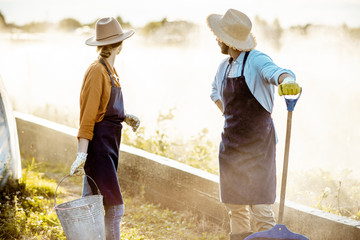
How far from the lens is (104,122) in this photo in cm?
346

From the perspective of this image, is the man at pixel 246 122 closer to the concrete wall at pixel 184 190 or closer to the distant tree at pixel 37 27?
the concrete wall at pixel 184 190

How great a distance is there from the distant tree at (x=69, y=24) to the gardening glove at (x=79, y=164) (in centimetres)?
2668

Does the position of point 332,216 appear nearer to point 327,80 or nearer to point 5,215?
point 5,215

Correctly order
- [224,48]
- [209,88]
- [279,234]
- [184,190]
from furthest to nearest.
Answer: [209,88] < [184,190] < [224,48] < [279,234]

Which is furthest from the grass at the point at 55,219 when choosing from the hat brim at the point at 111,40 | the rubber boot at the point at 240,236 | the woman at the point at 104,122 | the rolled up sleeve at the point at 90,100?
the hat brim at the point at 111,40

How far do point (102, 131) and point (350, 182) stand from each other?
9.04 ft

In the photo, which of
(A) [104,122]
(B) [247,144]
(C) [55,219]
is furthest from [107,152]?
(C) [55,219]

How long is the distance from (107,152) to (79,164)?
246mm

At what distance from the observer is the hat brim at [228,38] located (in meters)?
3.33

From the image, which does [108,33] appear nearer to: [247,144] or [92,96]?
[92,96]

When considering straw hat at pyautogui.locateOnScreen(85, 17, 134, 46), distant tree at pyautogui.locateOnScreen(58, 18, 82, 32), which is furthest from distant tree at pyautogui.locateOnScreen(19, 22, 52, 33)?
straw hat at pyautogui.locateOnScreen(85, 17, 134, 46)

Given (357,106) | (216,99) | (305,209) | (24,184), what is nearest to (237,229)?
(305,209)

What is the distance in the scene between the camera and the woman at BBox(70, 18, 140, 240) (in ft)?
11.0

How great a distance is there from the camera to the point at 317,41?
8805mm
